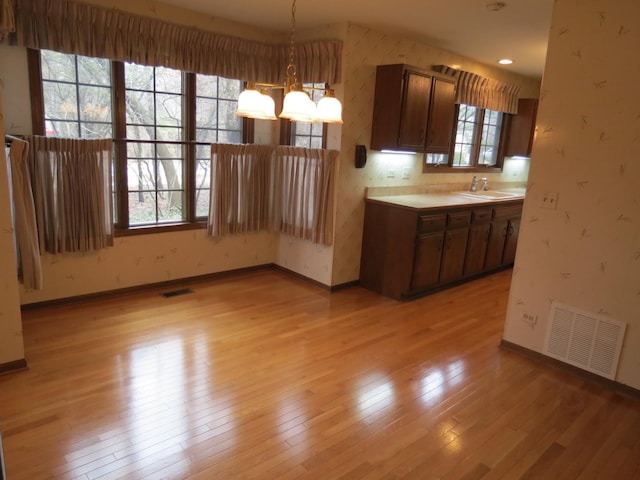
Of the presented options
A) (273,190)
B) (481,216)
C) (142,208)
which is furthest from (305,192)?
(481,216)

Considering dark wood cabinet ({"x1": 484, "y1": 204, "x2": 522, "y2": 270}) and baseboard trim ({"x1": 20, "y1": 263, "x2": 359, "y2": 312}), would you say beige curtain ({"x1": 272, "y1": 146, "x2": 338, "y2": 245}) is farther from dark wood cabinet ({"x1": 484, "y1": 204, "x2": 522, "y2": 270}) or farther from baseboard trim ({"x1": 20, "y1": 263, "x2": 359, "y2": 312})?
dark wood cabinet ({"x1": 484, "y1": 204, "x2": 522, "y2": 270})

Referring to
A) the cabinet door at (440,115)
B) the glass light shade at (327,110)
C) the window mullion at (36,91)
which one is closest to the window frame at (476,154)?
the cabinet door at (440,115)

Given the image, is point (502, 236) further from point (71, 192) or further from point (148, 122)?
point (71, 192)

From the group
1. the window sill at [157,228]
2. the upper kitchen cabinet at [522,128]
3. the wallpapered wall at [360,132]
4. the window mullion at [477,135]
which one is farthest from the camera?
the upper kitchen cabinet at [522,128]

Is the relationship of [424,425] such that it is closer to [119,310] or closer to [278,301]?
[278,301]

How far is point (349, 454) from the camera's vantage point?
7.21 ft

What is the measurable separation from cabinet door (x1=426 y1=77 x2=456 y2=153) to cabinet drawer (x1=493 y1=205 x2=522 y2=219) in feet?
3.09

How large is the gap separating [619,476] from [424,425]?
3.06 ft

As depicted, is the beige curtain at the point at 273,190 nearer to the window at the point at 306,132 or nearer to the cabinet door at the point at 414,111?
the window at the point at 306,132

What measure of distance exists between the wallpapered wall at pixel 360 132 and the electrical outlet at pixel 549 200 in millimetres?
1799

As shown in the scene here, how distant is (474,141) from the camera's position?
5941mm

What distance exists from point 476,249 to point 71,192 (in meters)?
3.97

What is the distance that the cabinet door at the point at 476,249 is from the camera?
4.82 metres

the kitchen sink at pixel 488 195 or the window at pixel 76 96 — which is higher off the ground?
the window at pixel 76 96
